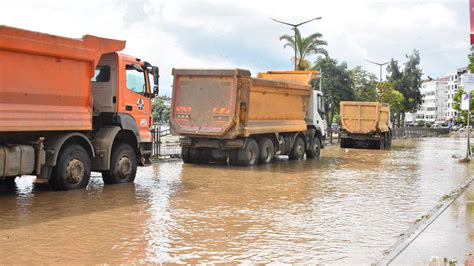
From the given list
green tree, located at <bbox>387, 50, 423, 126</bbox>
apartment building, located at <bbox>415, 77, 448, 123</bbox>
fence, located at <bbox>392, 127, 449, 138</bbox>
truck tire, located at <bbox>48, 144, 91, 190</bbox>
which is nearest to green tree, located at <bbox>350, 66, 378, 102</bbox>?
fence, located at <bbox>392, 127, 449, 138</bbox>

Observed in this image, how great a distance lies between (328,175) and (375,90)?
134 feet

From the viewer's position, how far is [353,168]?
19141mm

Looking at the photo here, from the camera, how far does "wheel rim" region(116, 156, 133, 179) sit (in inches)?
512

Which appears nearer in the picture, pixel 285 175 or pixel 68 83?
pixel 68 83

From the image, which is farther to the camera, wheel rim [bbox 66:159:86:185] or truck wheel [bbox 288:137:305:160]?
truck wheel [bbox 288:137:305:160]

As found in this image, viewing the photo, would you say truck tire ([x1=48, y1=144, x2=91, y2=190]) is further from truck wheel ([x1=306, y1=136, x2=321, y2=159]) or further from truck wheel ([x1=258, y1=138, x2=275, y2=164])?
truck wheel ([x1=306, y1=136, x2=321, y2=159])

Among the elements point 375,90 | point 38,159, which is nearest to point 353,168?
point 38,159

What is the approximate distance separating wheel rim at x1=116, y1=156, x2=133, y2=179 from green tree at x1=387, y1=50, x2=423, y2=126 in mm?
58905

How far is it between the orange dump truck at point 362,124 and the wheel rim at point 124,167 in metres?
21.0

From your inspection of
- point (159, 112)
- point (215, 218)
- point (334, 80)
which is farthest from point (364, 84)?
point (215, 218)

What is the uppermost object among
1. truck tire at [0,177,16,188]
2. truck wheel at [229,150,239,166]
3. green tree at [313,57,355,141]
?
green tree at [313,57,355,141]

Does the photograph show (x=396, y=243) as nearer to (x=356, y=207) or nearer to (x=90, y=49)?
(x=356, y=207)

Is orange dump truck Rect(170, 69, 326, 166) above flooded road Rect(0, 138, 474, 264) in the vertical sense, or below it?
above

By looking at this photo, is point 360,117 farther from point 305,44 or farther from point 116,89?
point 116,89
